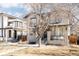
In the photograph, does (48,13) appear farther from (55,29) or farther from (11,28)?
(11,28)

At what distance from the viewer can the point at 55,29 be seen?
2.14m

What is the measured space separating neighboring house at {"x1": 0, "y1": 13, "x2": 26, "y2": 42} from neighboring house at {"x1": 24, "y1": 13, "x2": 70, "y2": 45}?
0.34 feet

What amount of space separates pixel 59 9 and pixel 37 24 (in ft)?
1.13

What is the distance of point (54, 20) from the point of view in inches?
84.5

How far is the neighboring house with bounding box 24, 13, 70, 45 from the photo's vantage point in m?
2.12

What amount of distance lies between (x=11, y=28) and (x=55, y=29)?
57 centimetres

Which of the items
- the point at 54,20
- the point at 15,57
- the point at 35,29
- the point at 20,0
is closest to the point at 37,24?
the point at 35,29

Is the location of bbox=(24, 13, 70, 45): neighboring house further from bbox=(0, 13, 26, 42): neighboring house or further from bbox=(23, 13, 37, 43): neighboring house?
bbox=(0, 13, 26, 42): neighboring house

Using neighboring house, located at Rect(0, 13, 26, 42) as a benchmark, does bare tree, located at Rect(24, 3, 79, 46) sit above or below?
above

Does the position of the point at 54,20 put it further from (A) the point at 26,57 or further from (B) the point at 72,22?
(A) the point at 26,57

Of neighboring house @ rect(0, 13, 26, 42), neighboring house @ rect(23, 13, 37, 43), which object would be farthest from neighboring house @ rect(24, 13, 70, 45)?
neighboring house @ rect(0, 13, 26, 42)

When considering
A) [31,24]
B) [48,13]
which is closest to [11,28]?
[31,24]

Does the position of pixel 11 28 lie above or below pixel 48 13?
below

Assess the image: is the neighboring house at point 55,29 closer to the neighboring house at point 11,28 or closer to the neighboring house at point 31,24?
the neighboring house at point 31,24
